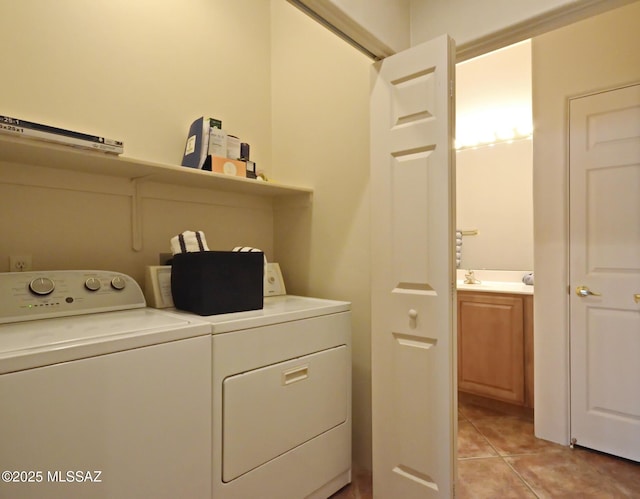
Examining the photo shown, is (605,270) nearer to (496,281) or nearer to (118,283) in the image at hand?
(496,281)

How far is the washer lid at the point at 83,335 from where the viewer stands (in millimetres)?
905

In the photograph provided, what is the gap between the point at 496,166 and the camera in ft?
10.8

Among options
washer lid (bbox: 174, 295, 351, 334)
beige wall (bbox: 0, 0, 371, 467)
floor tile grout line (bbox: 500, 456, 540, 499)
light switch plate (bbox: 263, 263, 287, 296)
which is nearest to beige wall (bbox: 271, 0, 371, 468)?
beige wall (bbox: 0, 0, 371, 467)

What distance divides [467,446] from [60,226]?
2.49 m

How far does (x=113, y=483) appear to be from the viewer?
1.01 m

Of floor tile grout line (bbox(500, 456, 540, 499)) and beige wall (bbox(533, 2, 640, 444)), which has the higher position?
beige wall (bbox(533, 2, 640, 444))

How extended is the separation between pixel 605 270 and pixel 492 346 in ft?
3.18

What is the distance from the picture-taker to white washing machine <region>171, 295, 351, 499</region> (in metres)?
1.29

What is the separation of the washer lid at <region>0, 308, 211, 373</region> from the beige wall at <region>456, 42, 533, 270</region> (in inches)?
112

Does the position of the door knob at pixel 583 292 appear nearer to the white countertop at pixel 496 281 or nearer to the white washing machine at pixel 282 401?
the white countertop at pixel 496 281

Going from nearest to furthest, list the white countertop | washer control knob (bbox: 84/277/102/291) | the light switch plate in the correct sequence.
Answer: washer control knob (bbox: 84/277/102/291)
the light switch plate
the white countertop

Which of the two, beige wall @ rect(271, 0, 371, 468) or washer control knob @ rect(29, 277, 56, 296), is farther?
beige wall @ rect(271, 0, 371, 468)

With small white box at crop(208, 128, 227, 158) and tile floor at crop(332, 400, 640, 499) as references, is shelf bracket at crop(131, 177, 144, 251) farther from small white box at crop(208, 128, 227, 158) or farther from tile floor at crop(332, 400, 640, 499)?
tile floor at crop(332, 400, 640, 499)

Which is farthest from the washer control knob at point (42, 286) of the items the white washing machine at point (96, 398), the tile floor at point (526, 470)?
the tile floor at point (526, 470)
